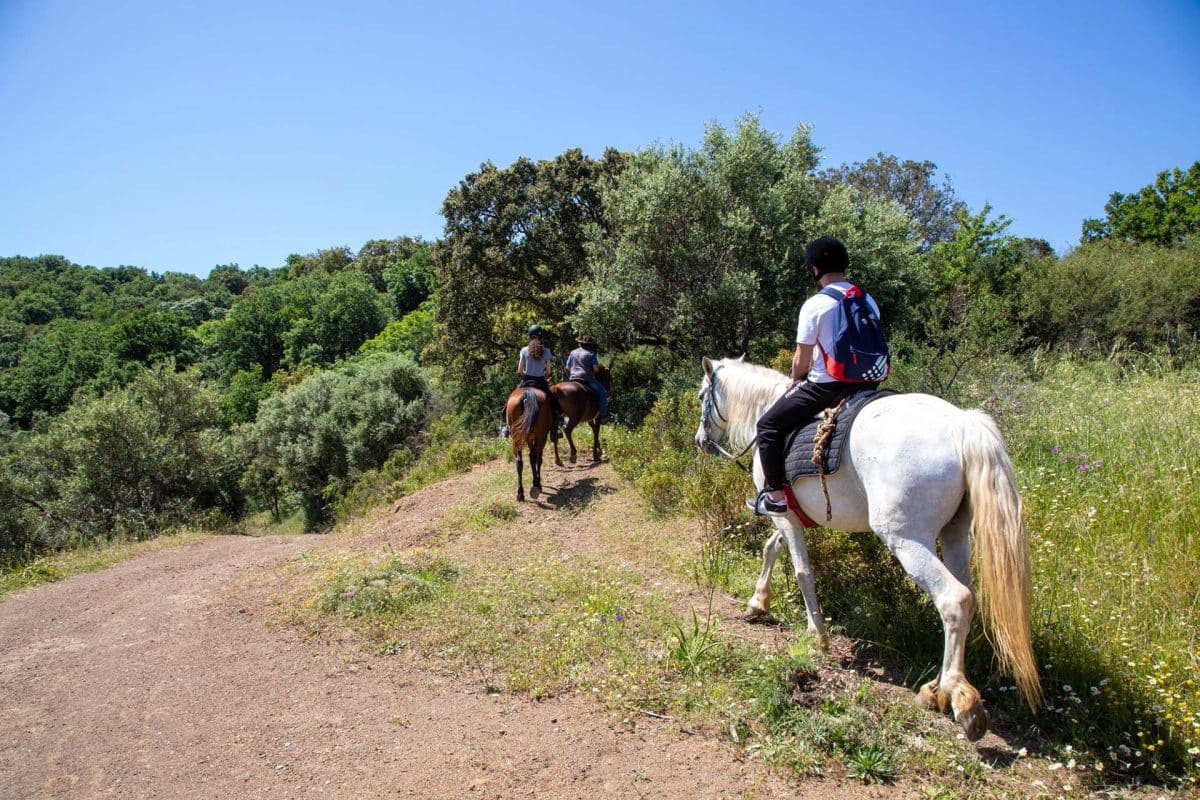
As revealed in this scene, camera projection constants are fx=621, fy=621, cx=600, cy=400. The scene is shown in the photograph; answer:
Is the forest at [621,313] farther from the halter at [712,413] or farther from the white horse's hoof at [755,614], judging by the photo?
the white horse's hoof at [755,614]

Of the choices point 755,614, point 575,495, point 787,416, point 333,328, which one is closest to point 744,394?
point 787,416

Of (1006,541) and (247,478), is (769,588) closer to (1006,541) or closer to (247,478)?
(1006,541)

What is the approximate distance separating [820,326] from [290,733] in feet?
14.9

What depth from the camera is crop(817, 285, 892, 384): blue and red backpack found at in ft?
13.7

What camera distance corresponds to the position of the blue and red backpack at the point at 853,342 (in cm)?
417

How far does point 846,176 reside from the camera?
36.2 m

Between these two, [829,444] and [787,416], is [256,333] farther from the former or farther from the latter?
[829,444]

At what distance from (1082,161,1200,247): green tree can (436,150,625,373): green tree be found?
27.1m

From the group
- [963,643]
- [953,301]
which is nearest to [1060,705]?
[963,643]

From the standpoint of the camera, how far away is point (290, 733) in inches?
165

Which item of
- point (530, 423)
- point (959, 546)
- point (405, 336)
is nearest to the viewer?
point (959, 546)

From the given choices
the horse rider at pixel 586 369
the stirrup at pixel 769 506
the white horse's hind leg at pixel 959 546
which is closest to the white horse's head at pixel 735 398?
the stirrup at pixel 769 506

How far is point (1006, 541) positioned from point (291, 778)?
432cm

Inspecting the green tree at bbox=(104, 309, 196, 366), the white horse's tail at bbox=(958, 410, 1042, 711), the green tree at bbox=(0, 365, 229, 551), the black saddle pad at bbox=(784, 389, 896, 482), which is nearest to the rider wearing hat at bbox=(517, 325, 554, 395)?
the black saddle pad at bbox=(784, 389, 896, 482)
